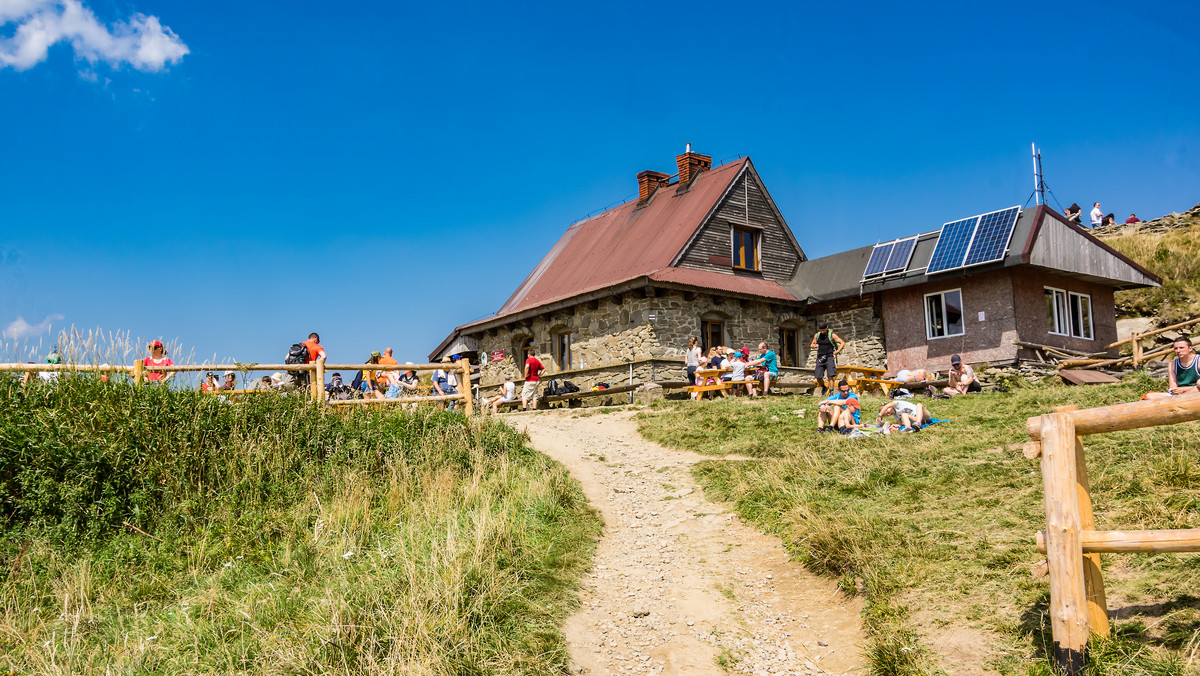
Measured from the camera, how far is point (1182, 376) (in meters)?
10.4

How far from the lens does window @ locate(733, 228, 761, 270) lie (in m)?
24.5

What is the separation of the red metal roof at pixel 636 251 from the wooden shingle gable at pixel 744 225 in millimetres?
233

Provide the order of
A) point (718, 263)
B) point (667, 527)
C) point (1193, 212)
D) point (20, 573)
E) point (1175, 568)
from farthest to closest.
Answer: point (1193, 212) → point (718, 263) → point (667, 527) → point (20, 573) → point (1175, 568)

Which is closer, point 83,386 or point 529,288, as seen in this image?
point 83,386

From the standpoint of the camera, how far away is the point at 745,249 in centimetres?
2489

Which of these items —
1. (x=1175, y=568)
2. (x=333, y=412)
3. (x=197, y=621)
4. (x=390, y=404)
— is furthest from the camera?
(x=390, y=404)

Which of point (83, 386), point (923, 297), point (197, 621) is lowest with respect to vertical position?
point (197, 621)

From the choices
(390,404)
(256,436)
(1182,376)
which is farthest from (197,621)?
(1182,376)

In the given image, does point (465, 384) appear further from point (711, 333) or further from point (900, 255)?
point (900, 255)

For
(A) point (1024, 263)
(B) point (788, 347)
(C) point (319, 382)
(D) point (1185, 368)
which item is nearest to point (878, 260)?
(B) point (788, 347)

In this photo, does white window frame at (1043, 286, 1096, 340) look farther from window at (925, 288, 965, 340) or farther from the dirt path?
the dirt path

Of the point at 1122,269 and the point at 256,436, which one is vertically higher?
the point at 1122,269

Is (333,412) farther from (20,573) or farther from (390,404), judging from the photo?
(20,573)

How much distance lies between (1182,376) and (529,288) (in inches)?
791
